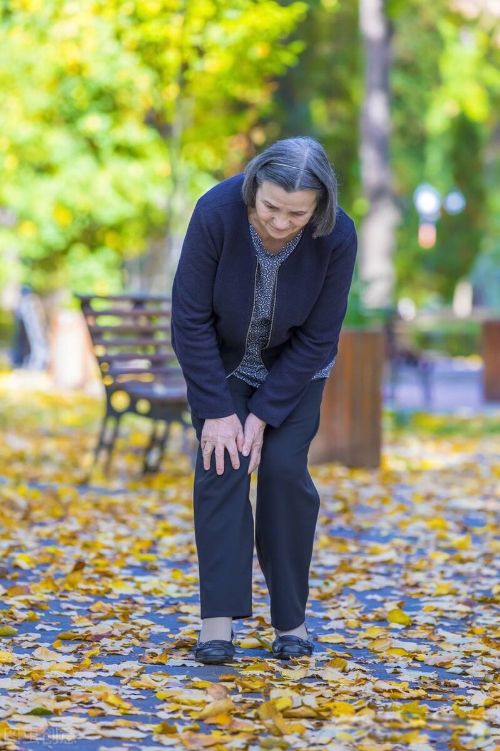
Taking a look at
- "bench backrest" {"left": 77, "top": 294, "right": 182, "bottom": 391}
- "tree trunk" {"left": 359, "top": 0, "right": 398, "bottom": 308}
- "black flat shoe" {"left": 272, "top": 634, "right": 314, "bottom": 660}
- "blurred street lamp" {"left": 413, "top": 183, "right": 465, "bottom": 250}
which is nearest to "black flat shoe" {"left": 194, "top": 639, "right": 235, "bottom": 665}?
"black flat shoe" {"left": 272, "top": 634, "right": 314, "bottom": 660}

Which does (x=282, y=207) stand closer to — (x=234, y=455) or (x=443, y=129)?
Answer: (x=234, y=455)

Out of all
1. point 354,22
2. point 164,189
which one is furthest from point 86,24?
point 354,22

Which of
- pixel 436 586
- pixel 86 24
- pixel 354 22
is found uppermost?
pixel 354 22

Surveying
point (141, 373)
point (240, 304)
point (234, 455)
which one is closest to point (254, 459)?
point (234, 455)

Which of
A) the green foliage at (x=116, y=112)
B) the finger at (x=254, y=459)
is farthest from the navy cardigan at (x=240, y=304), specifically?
the green foliage at (x=116, y=112)

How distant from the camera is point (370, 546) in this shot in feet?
22.7

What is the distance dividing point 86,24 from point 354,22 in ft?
44.2

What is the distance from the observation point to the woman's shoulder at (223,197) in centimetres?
432

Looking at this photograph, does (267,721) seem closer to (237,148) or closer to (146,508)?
(146,508)

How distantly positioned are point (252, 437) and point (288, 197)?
0.79m

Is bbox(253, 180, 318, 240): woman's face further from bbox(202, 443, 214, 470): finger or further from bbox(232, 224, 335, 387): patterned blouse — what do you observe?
bbox(202, 443, 214, 470): finger

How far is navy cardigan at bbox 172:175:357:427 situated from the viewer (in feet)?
14.2

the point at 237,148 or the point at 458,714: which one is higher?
the point at 237,148

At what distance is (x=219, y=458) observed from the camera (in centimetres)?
448
